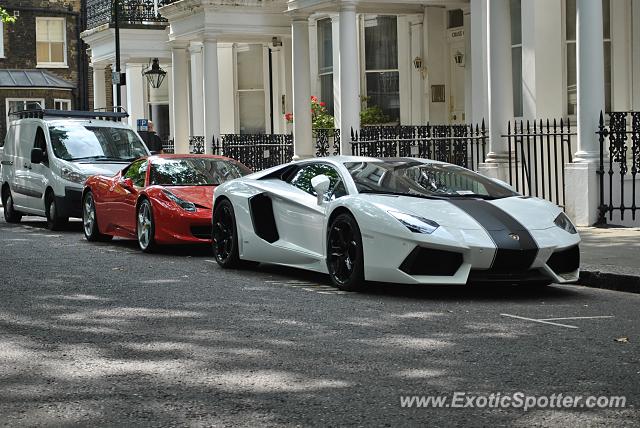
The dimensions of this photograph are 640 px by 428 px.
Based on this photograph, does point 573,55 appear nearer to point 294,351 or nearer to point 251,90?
point 294,351

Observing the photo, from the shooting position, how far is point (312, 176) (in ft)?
39.7

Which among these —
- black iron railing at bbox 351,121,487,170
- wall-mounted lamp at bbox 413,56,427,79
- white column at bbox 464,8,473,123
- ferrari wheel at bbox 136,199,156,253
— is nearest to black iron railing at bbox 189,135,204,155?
wall-mounted lamp at bbox 413,56,427,79

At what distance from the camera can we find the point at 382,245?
1034cm

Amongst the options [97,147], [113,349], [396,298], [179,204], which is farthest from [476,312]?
[97,147]

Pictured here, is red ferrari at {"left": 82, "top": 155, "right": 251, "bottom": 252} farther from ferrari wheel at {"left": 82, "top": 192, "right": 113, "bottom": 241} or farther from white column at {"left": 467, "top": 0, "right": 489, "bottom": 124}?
white column at {"left": 467, "top": 0, "right": 489, "bottom": 124}

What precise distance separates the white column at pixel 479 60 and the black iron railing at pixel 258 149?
702cm

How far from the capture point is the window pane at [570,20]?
1972 cm

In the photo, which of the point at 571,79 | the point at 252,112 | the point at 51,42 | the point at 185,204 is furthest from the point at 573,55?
the point at 51,42

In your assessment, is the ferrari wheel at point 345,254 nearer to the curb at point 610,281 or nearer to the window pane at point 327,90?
the curb at point 610,281

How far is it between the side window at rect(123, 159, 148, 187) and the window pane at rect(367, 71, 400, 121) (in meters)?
10.9

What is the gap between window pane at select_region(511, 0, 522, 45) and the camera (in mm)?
20625

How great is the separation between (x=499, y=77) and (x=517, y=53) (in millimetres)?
2497

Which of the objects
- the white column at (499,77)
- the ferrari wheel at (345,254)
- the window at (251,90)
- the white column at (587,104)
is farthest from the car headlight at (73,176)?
the window at (251,90)

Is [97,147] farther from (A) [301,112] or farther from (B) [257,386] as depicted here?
(B) [257,386]
